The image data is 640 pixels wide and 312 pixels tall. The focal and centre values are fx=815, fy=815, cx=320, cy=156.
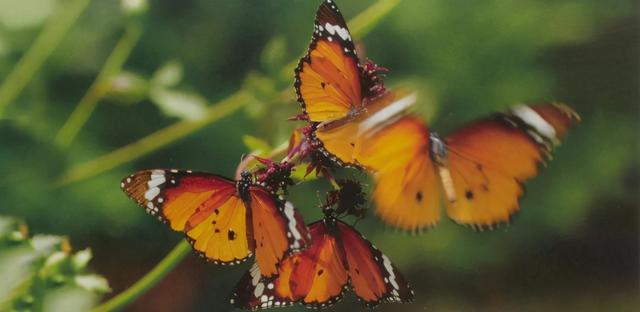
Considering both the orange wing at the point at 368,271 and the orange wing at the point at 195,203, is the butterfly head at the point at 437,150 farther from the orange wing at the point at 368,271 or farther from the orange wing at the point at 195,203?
the orange wing at the point at 195,203

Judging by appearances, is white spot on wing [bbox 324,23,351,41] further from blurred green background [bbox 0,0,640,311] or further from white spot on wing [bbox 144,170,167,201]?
white spot on wing [bbox 144,170,167,201]

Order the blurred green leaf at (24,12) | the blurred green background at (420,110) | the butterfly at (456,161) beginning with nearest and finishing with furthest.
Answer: the butterfly at (456,161), the blurred green leaf at (24,12), the blurred green background at (420,110)

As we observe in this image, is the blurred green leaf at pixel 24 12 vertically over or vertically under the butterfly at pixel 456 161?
over

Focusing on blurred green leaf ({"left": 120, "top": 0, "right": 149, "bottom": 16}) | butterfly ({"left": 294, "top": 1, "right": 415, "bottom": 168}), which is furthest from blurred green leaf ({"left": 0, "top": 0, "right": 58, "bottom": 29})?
butterfly ({"left": 294, "top": 1, "right": 415, "bottom": 168})

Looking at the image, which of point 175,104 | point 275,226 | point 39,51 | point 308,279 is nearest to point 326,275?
point 308,279

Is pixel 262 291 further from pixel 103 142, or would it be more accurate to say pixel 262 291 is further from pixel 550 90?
pixel 550 90

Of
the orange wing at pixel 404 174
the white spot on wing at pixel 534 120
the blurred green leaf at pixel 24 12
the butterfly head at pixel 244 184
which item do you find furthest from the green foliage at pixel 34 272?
the white spot on wing at pixel 534 120

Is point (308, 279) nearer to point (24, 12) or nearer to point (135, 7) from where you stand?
point (135, 7)
